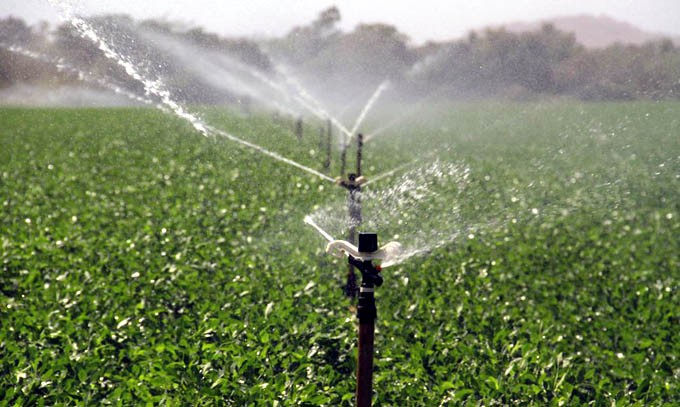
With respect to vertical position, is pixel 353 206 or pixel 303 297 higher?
pixel 353 206

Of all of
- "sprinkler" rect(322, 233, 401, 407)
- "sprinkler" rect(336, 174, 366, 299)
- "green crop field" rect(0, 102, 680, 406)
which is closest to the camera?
"sprinkler" rect(322, 233, 401, 407)

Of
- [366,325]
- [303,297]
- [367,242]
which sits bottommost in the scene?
[303,297]

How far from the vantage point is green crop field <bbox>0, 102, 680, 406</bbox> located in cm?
431

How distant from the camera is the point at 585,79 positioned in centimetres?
1528

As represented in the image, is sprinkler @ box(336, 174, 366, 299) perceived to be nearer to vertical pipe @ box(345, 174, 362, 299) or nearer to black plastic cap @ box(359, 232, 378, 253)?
vertical pipe @ box(345, 174, 362, 299)

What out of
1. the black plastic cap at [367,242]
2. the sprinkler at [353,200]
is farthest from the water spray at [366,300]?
the sprinkler at [353,200]

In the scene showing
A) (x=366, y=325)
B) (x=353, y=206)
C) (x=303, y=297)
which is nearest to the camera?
(x=366, y=325)

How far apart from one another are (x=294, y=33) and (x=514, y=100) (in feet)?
19.5

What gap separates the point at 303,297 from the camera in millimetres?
6004

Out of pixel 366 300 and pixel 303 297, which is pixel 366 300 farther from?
pixel 303 297

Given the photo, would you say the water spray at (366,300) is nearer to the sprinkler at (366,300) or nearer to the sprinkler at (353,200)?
the sprinkler at (366,300)

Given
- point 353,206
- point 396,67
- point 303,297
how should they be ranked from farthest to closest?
point 396,67 → point 303,297 → point 353,206

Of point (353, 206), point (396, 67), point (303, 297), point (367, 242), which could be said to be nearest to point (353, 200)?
point (353, 206)

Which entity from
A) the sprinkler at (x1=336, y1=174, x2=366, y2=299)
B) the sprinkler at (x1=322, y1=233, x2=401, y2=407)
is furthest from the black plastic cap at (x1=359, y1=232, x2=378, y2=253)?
the sprinkler at (x1=336, y1=174, x2=366, y2=299)
